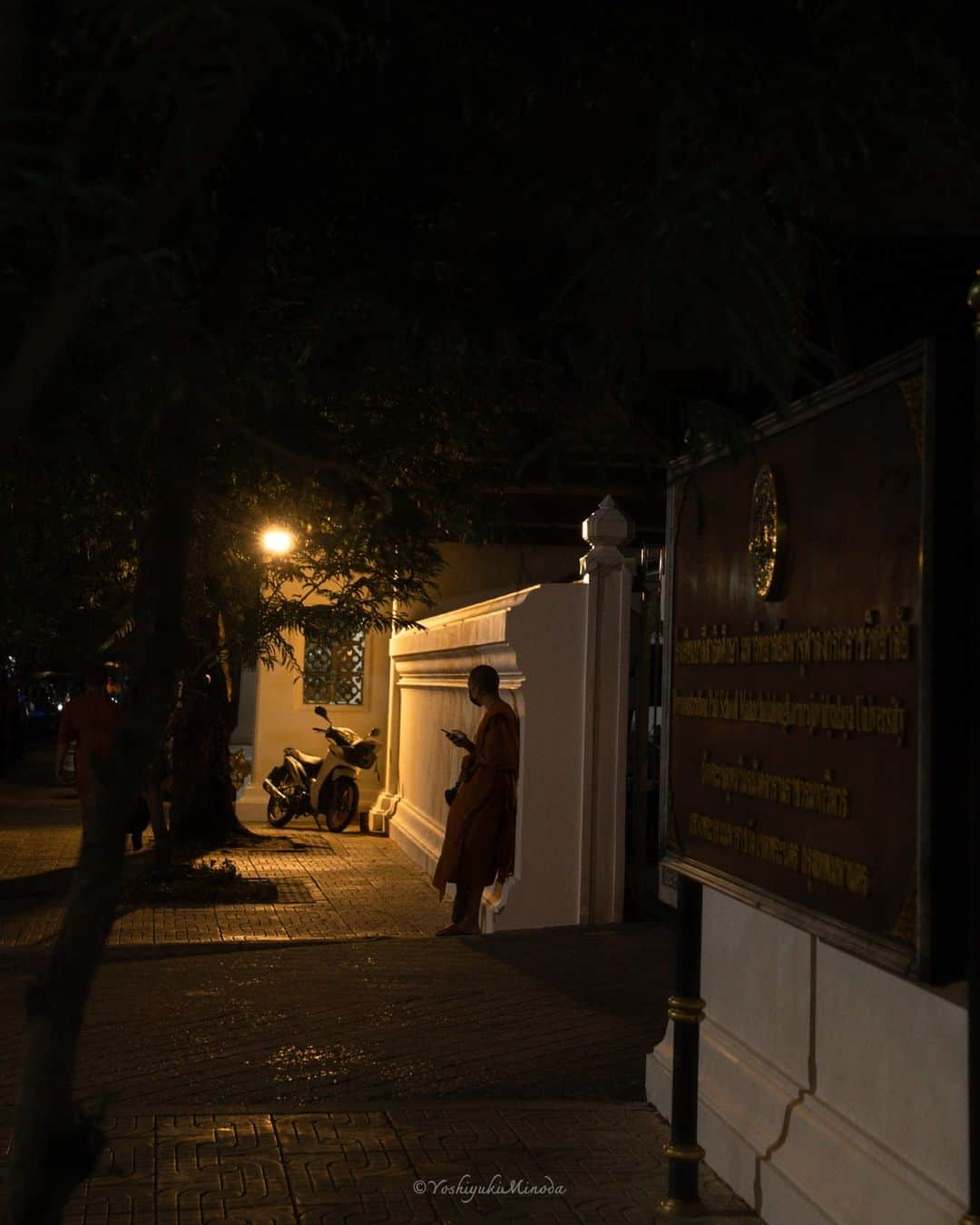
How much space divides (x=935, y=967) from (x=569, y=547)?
18204mm

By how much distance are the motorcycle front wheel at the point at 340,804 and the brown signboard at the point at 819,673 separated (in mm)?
14856

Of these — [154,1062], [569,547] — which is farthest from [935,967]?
[569,547]

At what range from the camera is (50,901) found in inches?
501

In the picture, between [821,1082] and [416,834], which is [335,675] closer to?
[416,834]

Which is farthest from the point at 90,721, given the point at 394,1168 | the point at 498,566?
the point at 394,1168

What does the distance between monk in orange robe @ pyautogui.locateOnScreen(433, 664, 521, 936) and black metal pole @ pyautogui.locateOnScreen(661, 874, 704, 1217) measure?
19.2ft

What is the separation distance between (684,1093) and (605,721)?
238 inches

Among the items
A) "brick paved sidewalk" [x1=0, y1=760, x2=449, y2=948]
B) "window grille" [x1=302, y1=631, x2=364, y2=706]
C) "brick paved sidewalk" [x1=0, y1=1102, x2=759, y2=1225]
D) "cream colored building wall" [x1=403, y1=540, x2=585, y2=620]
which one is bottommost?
"brick paved sidewalk" [x1=0, y1=760, x2=449, y2=948]

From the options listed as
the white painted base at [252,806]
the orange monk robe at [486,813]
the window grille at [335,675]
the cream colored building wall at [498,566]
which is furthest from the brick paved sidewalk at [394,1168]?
the cream colored building wall at [498,566]

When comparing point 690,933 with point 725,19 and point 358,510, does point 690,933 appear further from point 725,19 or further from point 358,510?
point 725,19

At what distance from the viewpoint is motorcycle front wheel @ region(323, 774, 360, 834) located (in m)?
19.5

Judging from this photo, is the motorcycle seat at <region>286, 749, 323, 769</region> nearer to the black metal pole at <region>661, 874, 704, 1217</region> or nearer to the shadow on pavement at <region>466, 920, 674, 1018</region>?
the shadow on pavement at <region>466, 920, 674, 1018</region>

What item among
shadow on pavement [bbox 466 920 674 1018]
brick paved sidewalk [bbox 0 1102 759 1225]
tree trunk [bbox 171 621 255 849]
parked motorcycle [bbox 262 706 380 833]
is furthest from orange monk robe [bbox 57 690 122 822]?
brick paved sidewalk [bbox 0 1102 759 1225]

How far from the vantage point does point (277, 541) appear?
41.9ft
